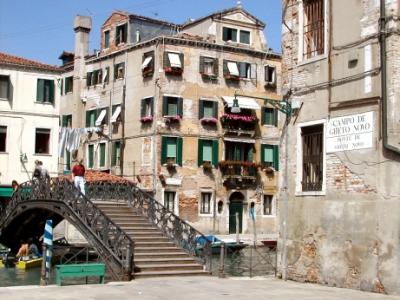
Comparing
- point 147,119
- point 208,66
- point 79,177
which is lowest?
point 79,177

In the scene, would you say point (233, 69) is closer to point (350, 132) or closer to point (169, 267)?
point (169, 267)

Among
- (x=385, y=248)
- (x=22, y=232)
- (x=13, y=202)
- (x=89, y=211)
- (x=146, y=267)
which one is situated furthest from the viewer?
(x=22, y=232)

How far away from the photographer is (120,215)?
2194cm

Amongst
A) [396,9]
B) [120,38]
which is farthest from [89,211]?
[120,38]

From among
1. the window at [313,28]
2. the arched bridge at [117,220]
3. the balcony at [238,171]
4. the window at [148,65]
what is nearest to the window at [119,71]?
the window at [148,65]

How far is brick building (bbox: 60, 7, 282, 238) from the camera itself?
39719 mm

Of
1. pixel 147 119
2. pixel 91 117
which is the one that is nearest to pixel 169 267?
pixel 147 119

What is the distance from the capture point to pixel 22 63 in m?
36.0

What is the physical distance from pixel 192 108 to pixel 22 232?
47.9 feet

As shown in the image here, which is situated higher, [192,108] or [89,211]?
[192,108]

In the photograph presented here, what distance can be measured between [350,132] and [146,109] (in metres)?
25.9

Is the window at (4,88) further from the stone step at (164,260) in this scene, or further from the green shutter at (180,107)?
the stone step at (164,260)

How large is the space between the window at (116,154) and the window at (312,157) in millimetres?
25827

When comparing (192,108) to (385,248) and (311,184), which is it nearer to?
(311,184)
